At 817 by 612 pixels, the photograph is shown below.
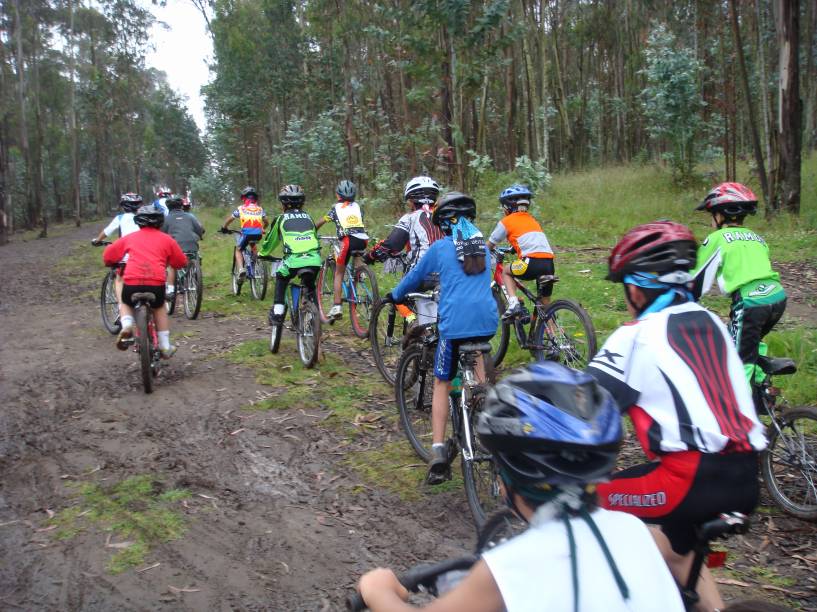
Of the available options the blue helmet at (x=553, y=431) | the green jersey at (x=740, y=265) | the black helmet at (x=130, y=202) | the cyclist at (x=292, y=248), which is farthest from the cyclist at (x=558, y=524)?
the black helmet at (x=130, y=202)

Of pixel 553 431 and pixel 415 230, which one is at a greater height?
pixel 415 230

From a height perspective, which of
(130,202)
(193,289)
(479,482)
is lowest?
(479,482)

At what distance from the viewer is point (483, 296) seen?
16.3 feet

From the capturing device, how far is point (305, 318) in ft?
27.6

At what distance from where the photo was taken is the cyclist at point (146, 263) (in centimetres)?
763

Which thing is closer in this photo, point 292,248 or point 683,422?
point 683,422

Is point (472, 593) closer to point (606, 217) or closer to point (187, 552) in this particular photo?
point (187, 552)

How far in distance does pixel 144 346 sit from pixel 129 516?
2.94 m

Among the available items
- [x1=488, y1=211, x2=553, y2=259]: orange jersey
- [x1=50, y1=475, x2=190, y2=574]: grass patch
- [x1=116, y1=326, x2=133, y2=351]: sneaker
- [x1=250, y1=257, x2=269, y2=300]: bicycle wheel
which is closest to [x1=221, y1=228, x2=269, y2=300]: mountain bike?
[x1=250, y1=257, x2=269, y2=300]: bicycle wheel

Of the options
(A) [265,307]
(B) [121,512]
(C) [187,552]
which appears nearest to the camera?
(C) [187,552]

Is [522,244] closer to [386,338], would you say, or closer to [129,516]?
[386,338]

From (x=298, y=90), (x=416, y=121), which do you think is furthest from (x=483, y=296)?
(x=298, y=90)

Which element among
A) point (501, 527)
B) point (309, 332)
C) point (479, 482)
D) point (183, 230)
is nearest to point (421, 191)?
point (309, 332)

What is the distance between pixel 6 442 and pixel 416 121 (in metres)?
14.1
